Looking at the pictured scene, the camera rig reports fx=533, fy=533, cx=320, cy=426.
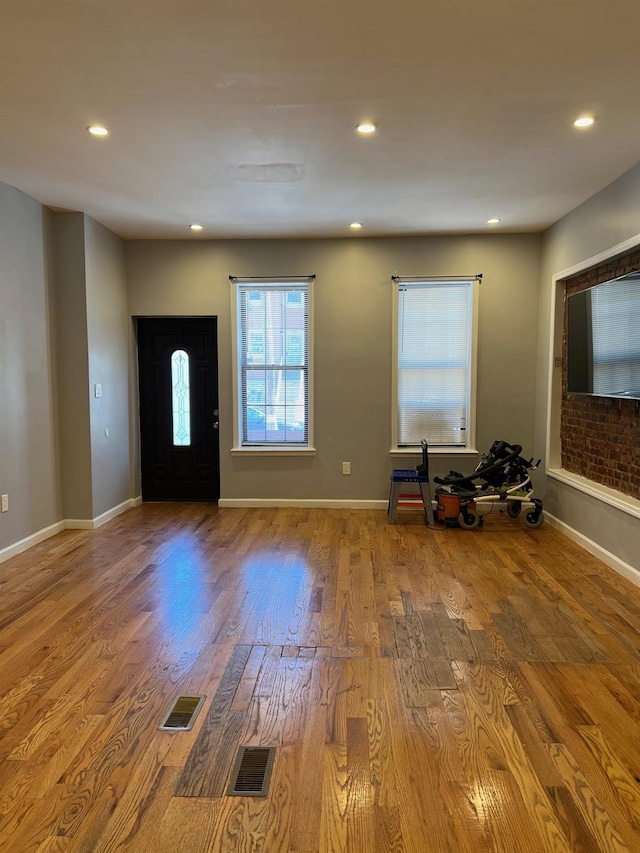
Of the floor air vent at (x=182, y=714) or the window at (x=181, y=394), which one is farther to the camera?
the window at (x=181, y=394)

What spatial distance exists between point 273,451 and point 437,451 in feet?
5.73

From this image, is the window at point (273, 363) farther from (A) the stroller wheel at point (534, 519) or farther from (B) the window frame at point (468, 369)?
(A) the stroller wheel at point (534, 519)

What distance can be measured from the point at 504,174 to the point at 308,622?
332cm

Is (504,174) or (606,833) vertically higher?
(504,174)

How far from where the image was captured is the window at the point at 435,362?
5.55m

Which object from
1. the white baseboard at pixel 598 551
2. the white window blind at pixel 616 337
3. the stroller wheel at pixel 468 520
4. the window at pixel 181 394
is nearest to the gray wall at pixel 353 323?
the window at pixel 181 394

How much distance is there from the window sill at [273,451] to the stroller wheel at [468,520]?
168 cm

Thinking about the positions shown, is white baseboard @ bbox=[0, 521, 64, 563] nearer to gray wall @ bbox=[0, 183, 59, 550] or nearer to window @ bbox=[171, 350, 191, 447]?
gray wall @ bbox=[0, 183, 59, 550]

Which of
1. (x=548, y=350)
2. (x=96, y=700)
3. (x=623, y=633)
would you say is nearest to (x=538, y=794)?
(x=623, y=633)

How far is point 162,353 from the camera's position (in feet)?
19.5

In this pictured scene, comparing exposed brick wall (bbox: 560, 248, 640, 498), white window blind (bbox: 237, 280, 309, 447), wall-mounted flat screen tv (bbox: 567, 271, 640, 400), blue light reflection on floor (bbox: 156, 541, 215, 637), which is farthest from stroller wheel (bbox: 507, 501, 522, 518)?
blue light reflection on floor (bbox: 156, 541, 215, 637)

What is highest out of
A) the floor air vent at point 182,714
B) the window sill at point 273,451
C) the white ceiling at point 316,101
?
the white ceiling at point 316,101

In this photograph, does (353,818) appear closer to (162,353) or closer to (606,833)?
(606,833)

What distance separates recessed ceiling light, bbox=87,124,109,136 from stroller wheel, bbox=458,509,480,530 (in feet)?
13.4
